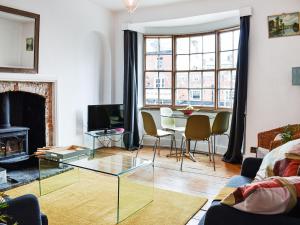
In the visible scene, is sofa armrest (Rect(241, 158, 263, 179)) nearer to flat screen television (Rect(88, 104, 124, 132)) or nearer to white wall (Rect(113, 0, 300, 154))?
white wall (Rect(113, 0, 300, 154))

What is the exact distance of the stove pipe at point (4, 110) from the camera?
384cm

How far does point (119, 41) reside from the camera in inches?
226

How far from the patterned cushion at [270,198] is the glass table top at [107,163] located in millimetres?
1490

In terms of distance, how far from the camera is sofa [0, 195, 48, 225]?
1673 millimetres

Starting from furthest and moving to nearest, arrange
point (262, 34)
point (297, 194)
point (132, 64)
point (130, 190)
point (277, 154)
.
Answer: point (132, 64)
point (262, 34)
point (130, 190)
point (277, 154)
point (297, 194)

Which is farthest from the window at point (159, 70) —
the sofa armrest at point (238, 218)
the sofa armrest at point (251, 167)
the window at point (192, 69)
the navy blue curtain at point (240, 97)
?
the sofa armrest at point (238, 218)

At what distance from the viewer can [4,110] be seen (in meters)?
3.86

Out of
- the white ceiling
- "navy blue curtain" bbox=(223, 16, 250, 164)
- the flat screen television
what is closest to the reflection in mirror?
the flat screen television

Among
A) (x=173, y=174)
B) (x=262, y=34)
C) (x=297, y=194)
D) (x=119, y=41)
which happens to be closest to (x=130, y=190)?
(x=173, y=174)

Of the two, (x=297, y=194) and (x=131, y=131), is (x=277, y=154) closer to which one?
(x=297, y=194)

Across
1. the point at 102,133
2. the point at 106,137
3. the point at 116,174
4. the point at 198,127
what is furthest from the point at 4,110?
the point at 198,127

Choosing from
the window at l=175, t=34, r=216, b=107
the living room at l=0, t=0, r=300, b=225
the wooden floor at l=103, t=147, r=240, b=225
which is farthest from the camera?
the window at l=175, t=34, r=216, b=107

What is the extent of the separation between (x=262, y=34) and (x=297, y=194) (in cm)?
349

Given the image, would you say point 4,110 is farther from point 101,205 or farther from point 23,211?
point 23,211
